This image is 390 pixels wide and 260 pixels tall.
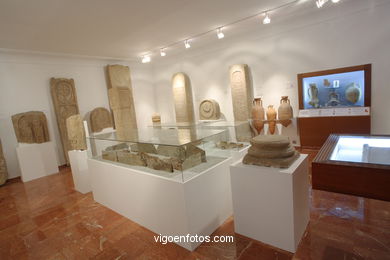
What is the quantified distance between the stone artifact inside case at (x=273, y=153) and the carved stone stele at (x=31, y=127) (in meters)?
4.83

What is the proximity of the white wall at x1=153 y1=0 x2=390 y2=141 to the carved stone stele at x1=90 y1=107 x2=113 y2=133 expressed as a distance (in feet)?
8.51

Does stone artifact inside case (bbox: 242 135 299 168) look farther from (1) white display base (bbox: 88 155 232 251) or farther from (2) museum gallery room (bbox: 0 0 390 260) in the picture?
(1) white display base (bbox: 88 155 232 251)

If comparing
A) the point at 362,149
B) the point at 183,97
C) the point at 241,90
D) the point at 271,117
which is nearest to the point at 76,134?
the point at 183,97

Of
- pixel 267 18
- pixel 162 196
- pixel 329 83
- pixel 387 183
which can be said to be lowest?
pixel 162 196

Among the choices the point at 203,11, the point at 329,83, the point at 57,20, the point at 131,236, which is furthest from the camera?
the point at 329,83

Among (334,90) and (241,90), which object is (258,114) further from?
(334,90)

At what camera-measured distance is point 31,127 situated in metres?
4.61

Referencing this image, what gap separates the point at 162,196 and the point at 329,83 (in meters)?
3.88

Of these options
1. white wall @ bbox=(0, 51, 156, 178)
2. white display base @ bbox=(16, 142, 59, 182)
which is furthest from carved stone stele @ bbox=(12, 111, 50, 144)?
white wall @ bbox=(0, 51, 156, 178)

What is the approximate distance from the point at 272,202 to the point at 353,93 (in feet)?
10.8

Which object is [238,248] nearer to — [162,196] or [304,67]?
[162,196]

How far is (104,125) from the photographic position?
593 centimetres

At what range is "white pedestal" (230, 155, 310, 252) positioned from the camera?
166 centimetres

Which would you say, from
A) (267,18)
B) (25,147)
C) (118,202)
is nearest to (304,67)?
(267,18)
